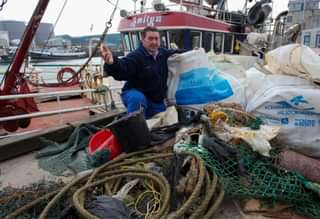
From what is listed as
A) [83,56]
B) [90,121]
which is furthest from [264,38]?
[83,56]

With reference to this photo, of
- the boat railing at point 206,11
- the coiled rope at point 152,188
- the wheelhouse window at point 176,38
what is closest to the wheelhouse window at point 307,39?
the boat railing at point 206,11

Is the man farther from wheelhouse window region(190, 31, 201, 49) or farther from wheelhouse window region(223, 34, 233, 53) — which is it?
wheelhouse window region(223, 34, 233, 53)

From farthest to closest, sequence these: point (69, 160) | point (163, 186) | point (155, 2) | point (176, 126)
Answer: point (155, 2), point (176, 126), point (69, 160), point (163, 186)

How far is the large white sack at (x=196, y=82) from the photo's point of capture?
2.95 m

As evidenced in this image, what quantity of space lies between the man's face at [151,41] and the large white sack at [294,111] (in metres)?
1.18

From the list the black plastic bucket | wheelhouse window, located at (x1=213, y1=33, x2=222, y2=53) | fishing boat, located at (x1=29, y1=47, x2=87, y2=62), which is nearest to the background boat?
fishing boat, located at (x1=29, y1=47, x2=87, y2=62)

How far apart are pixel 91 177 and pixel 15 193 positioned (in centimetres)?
51

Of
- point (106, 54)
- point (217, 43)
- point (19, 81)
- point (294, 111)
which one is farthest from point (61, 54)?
point (294, 111)

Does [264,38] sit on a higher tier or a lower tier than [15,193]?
higher

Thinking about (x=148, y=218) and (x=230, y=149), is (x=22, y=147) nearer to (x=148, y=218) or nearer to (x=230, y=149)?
(x=148, y=218)

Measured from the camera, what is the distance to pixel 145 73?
2891mm

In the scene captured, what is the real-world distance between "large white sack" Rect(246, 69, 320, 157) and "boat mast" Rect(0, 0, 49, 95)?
2.78 meters

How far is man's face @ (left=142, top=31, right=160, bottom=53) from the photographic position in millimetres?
2822

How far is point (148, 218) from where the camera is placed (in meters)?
1.45
